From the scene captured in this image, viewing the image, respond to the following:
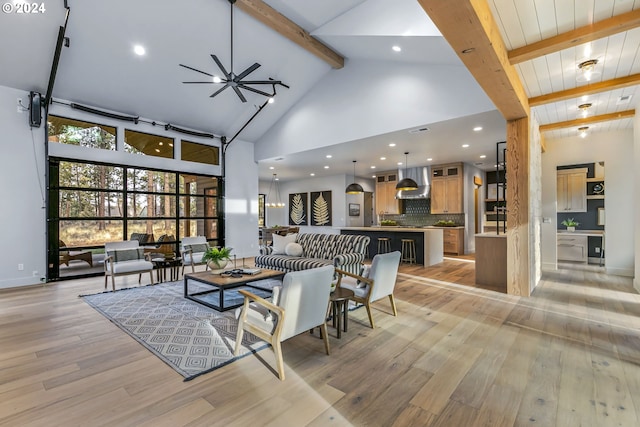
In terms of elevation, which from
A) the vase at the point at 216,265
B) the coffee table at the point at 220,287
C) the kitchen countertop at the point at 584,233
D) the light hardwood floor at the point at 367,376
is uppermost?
the kitchen countertop at the point at 584,233

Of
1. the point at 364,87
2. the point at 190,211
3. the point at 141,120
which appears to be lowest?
the point at 190,211

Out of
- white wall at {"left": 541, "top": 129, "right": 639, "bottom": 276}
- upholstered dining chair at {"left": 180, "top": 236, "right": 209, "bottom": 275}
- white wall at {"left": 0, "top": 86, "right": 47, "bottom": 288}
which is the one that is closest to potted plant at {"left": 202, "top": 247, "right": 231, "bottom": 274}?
upholstered dining chair at {"left": 180, "top": 236, "right": 209, "bottom": 275}

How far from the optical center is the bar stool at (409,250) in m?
7.45

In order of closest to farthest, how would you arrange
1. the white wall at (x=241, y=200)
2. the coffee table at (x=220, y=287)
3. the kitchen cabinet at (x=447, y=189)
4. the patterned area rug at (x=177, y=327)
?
the patterned area rug at (x=177, y=327) → the coffee table at (x=220, y=287) → the white wall at (x=241, y=200) → the kitchen cabinet at (x=447, y=189)

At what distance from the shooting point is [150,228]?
7070 mm

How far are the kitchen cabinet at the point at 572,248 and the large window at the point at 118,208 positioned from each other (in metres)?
8.95

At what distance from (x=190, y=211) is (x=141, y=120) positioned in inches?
95.7

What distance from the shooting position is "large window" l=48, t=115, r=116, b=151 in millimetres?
5750

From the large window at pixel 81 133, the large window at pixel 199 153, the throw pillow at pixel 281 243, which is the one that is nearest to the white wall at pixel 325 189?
the large window at pixel 199 153

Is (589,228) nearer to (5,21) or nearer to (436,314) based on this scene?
(436,314)

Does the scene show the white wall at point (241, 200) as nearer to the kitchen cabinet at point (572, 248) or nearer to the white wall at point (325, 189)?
the white wall at point (325, 189)

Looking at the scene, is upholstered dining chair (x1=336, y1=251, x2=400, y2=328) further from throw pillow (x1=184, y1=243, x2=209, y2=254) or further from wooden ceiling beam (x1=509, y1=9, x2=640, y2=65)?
throw pillow (x1=184, y1=243, x2=209, y2=254)

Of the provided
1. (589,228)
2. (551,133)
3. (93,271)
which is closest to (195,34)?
(93,271)

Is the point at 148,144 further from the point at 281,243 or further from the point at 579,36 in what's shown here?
the point at 579,36
